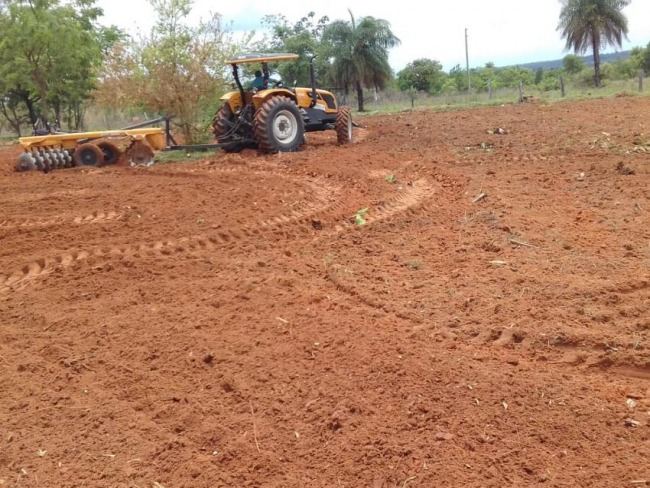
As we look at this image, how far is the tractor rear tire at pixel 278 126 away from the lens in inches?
469

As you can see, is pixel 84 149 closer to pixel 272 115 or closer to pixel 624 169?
pixel 272 115

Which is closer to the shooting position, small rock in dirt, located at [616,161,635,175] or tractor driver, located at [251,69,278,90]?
small rock in dirt, located at [616,161,635,175]

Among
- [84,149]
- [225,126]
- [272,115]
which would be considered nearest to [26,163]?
[84,149]

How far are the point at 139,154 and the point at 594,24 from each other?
27406mm

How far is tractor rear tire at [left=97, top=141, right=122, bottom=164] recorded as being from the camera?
41.0 ft

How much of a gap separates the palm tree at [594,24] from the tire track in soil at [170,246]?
2921 cm

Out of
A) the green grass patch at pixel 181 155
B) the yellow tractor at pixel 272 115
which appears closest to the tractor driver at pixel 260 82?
the yellow tractor at pixel 272 115

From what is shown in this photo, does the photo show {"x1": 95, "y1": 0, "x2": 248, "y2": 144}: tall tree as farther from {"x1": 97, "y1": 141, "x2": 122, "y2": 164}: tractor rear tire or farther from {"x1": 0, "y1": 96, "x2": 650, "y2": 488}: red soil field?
{"x1": 0, "y1": 96, "x2": 650, "y2": 488}: red soil field

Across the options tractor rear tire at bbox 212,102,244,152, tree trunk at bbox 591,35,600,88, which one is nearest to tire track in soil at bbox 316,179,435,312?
tractor rear tire at bbox 212,102,244,152

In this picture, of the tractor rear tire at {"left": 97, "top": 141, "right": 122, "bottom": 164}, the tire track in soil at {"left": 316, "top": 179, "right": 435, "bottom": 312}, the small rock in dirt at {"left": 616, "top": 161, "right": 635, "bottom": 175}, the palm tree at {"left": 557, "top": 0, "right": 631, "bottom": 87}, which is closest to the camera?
the tire track in soil at {"left": 316, "top": 179, "right": 435, "bottom": 312}

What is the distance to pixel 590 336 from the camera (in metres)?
3.92

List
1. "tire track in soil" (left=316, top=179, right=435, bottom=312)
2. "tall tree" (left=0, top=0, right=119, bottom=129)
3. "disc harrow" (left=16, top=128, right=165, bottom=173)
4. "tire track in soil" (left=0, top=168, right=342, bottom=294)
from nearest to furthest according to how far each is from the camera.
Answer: "tire track in soil" (left=316, top=179, right=435, bottom=312) → "tire track in soil" (left=0, top=168, right=342, bottom=294) → "disc harrow" (left=16, top=128, right=165, bottom=173) → "tall tree" (left=0, top=0, right=119, bottom=129)

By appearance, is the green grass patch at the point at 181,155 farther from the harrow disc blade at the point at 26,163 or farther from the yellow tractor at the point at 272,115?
the harrow disc blade at the point at 26,163

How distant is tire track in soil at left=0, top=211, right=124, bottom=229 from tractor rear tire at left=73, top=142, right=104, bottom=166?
4.61 meters
